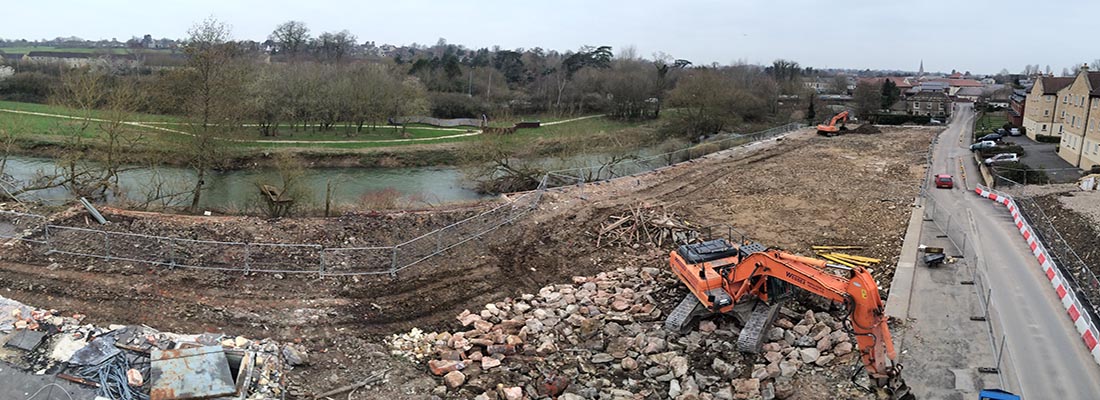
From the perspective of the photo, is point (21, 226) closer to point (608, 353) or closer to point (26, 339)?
point (26, 339)

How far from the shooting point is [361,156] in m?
45.8

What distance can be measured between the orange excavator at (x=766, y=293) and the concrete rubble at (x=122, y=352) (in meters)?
7.86

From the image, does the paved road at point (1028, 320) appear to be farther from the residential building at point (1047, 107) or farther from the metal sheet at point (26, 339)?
the residential building at point (1047, 107)

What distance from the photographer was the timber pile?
67.9 feet

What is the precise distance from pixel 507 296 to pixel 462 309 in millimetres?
1355

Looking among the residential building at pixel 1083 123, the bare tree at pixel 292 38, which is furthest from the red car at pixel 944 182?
the bare tree at pixel 292 38

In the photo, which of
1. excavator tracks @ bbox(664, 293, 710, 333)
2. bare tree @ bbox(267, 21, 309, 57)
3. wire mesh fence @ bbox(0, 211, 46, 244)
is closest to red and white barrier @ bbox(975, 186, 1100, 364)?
excavator tracks @ bbox(664, 293, 710, 333)

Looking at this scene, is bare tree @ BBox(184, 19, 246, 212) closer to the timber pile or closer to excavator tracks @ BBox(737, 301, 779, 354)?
the timber pile

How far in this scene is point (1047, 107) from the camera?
4812 centimetres

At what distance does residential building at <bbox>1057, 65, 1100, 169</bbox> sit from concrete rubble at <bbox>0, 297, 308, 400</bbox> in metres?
37.4

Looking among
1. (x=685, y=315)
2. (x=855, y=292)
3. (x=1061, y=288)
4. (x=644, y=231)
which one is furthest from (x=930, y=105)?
(x=855, y=292)

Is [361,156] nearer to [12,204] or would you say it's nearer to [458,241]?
[12,204]

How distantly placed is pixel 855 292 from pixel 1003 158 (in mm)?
33266

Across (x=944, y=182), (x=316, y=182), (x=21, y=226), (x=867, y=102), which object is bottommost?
(x=316, y=182)
